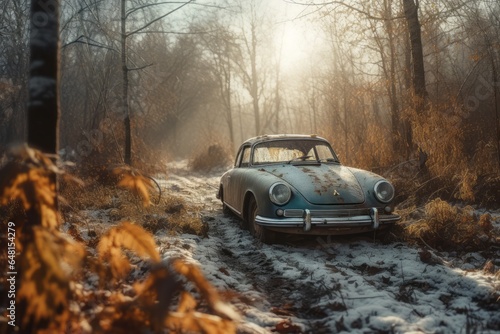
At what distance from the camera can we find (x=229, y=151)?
18641 mm

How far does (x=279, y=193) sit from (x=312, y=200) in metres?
0.41

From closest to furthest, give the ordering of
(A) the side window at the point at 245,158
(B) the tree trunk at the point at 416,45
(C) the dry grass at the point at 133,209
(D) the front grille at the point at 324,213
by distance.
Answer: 1. (D) the front grille at the point at 324,213
2. (C) the dry grass at the point at 133,209
3. (A) the side window at the point at 245,158
4. (B) the tree trunk at the point at 416,45

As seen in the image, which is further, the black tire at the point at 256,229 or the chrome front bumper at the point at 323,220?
the black tire at the point at 256,229

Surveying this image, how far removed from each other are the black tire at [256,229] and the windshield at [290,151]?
90cm

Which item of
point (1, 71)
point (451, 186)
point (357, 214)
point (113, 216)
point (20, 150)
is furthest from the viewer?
point (1, 71)

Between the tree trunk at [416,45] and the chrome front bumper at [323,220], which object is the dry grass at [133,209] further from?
the tree trunk at [416,45]

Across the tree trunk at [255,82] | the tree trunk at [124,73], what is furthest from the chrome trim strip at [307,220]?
the tree trunk at [255,82]

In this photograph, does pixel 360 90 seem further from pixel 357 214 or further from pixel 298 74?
pixel 298 74

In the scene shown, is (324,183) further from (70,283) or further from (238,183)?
(70,283)

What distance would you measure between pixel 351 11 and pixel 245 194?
578 centimetres

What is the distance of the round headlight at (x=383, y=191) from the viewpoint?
191 inches

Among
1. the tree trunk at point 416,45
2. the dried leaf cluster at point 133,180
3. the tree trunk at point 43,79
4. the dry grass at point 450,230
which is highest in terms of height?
the tree trunk at point 416,45

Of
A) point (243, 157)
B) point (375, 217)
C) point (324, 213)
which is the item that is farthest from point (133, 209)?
point (375, 217)

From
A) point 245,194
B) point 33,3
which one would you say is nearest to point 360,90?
point 245,194
